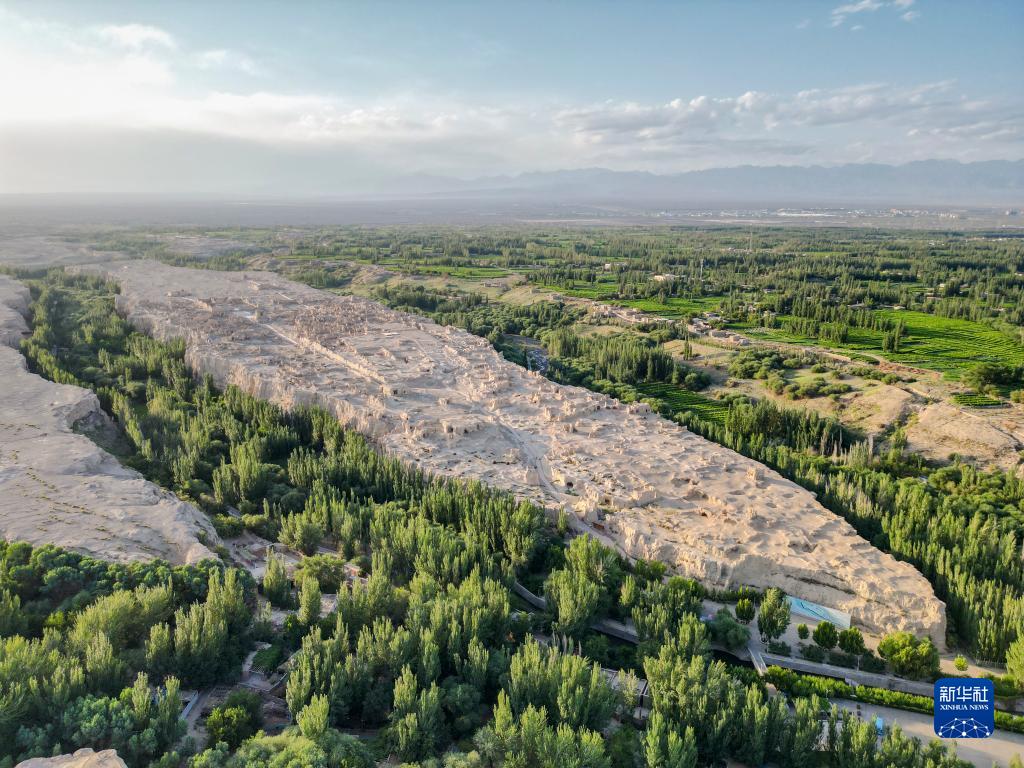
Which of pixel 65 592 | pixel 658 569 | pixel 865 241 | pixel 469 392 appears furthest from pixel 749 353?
pixel 865 241

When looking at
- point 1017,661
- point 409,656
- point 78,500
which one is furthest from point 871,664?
point 78,500

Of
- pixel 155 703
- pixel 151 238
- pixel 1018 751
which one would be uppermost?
A: pixel 151 238

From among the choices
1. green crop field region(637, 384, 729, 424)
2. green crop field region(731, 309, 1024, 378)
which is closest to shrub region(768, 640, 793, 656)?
green crop field region(637, 384, 729, 424)

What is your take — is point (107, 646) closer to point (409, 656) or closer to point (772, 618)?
point (409, 656)

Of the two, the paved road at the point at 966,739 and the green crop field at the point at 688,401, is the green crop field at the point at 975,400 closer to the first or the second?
the green crop field at the point at 688,401

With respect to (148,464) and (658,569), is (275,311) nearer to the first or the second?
(148,464)

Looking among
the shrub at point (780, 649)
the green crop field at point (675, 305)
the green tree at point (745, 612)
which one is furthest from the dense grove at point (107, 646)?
the green crop field at point (675, 305)
